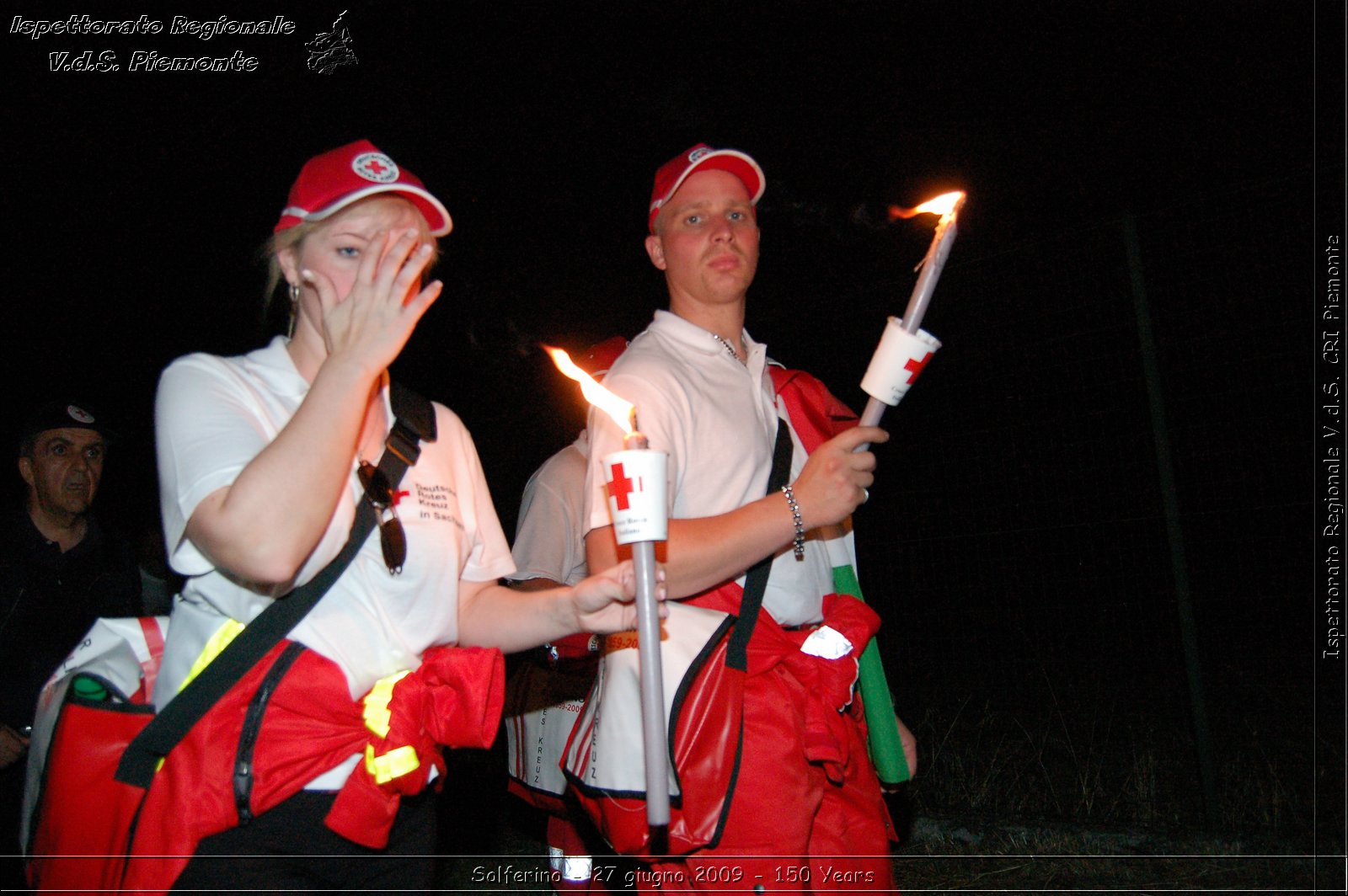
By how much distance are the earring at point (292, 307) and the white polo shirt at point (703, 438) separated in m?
0.82

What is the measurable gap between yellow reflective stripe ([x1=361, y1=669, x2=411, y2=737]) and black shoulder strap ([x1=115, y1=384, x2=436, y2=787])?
0.21m

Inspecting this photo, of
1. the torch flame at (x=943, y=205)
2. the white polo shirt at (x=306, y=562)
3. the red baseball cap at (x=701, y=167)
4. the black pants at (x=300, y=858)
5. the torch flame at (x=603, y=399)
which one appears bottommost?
the black pants at (x=300, y=858)

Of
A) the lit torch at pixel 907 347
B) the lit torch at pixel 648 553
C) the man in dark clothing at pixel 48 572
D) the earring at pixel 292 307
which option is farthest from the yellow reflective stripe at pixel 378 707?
the man in dark clothing at pixel 48 572

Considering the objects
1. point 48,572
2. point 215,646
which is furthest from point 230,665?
point 48,572

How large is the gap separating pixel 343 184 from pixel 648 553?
1.03 m

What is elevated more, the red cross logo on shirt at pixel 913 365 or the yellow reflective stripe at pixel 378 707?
the red cross logo on shirt at pixel 913 365

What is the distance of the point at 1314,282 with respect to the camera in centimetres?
500

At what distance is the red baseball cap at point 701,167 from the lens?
310 cm

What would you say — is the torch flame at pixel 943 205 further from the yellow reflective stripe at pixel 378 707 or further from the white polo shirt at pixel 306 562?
the yellow reflective stripe at pixel 378 707

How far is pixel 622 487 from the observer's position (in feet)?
6.58

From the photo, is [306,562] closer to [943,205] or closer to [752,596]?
[752,596]

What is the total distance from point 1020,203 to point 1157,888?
1081 cm

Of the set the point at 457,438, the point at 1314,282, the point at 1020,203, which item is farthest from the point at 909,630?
the point at 1020,203

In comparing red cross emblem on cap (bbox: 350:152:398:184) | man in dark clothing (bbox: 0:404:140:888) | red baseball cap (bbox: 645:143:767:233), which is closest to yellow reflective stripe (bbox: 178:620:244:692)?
red cross emblem on cap (bbox: 350:152:398:184)
